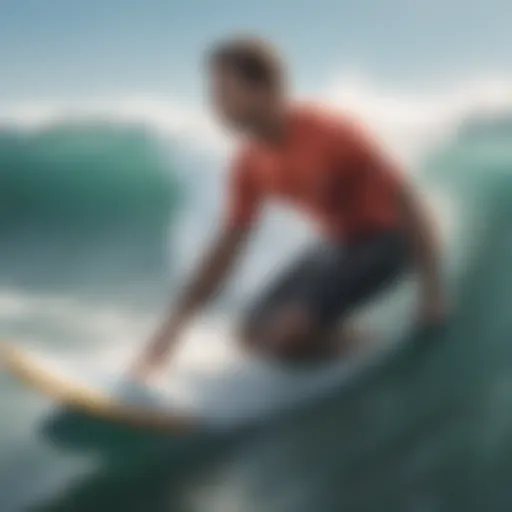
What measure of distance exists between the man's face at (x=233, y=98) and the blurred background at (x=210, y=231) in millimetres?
21

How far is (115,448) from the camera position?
118cm

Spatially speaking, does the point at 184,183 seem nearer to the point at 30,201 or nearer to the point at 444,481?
the point at 30,201

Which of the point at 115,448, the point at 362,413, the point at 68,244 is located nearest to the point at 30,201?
the point at 68,244

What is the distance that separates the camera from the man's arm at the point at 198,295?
1.19 m

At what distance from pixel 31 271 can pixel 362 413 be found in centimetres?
41

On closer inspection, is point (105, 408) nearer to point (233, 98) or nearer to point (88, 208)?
point (88, 208)

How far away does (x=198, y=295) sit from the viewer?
46.8 inches

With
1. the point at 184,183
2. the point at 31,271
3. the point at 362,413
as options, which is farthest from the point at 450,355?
the point at 31,271

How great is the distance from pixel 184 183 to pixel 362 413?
1.07 feet

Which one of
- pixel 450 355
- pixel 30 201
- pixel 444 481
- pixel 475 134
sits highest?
pixel 30 201

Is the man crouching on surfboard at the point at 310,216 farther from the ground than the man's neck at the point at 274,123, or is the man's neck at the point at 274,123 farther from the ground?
the man's neck at the point at 274,123

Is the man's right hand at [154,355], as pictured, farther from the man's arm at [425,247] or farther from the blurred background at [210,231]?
the man's arm at [425,247]

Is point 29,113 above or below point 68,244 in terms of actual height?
above

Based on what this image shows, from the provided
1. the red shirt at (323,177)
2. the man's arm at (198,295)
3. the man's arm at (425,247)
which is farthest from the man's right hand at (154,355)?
the man's arm at (425,247)
